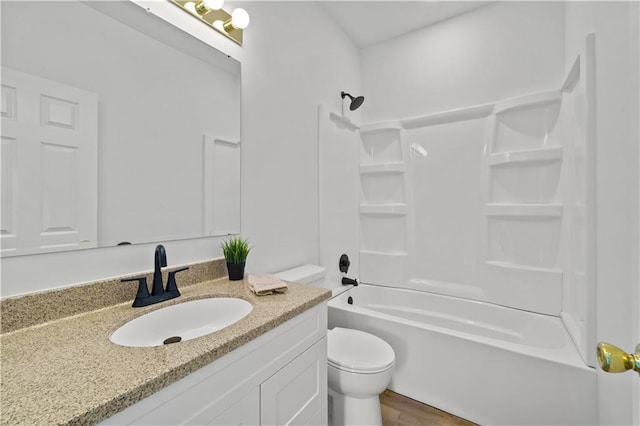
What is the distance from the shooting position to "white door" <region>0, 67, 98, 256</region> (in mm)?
791

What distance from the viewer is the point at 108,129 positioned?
1003mm

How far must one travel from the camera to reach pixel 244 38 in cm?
154

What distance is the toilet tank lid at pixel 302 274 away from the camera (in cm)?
167

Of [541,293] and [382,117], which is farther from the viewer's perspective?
[382,117]

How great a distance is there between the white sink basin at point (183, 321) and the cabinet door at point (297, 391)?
0.84 ft

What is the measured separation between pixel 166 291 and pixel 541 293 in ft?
7.96

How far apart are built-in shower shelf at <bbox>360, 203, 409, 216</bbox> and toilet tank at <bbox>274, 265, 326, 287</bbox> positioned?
1.03 metres

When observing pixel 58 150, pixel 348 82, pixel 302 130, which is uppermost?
pixel 348 82

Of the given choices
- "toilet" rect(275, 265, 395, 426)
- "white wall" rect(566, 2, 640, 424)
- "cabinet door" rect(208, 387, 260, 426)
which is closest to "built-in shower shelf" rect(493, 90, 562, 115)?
"white wall" rect(566, 2, 640, 424)

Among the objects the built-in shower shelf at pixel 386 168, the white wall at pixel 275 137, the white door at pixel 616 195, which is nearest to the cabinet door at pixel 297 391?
the white wall at pixel 275 137

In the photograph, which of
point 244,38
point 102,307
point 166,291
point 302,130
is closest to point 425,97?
point 302,130

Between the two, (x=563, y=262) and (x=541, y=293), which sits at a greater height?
(x=563, y=262)

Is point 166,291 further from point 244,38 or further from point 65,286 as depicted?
point 244,38

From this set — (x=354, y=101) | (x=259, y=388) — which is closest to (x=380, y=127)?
(x=354, y=101)
